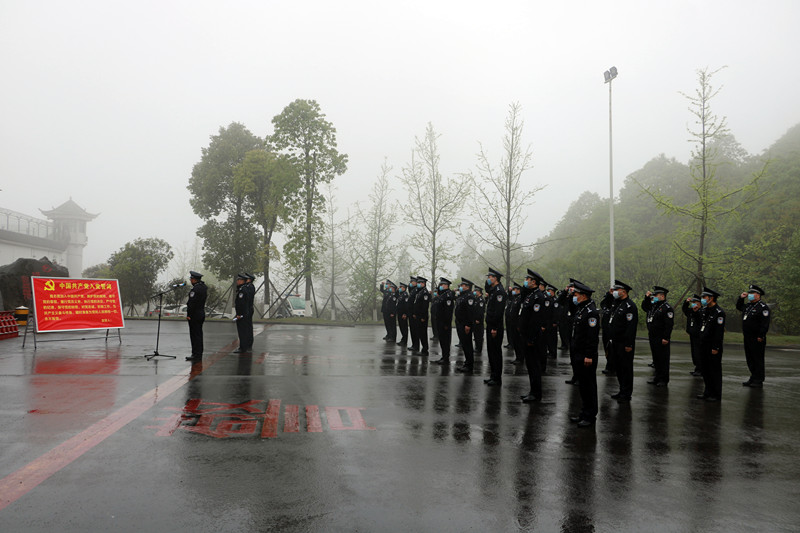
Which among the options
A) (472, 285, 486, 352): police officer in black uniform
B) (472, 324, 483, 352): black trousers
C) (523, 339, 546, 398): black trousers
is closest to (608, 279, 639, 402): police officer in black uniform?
(523, 339, 546, 398): black trousers

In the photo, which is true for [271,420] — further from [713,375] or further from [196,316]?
[713,375]

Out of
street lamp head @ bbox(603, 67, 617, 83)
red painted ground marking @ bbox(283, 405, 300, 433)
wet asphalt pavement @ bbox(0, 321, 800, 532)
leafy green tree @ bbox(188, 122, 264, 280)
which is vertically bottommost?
wet asphalt pavement @ bbox(0, 321, 800, 532)

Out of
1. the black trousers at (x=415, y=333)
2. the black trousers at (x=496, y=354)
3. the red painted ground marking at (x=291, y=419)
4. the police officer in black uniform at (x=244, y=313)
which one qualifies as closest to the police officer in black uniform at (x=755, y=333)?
the black trousers at (x=496, y=354)

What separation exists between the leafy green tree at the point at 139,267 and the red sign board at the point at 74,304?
18184mm

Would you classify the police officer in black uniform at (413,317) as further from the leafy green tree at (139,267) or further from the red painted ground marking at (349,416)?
the leafy green tree at (139,267)

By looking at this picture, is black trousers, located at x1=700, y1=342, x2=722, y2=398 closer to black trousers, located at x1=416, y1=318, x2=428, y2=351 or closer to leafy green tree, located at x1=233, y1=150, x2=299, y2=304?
black trousers, located at x1=416, y1=318, x2=428, y2=351

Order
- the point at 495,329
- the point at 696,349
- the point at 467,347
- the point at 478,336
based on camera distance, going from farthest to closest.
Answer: the point at 478,336
the point at 696,349
the point at 467,347
the point at 495,329

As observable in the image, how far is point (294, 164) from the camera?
100 ft

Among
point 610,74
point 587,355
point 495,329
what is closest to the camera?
point 587,355

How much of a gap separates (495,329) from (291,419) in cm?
445

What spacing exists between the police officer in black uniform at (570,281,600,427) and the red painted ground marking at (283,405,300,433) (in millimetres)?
3557

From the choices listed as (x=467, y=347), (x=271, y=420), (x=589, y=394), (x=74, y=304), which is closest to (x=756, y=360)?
(x=467, y=347)

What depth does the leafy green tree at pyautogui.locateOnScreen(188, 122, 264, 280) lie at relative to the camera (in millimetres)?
31969

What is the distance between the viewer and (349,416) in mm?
6957
